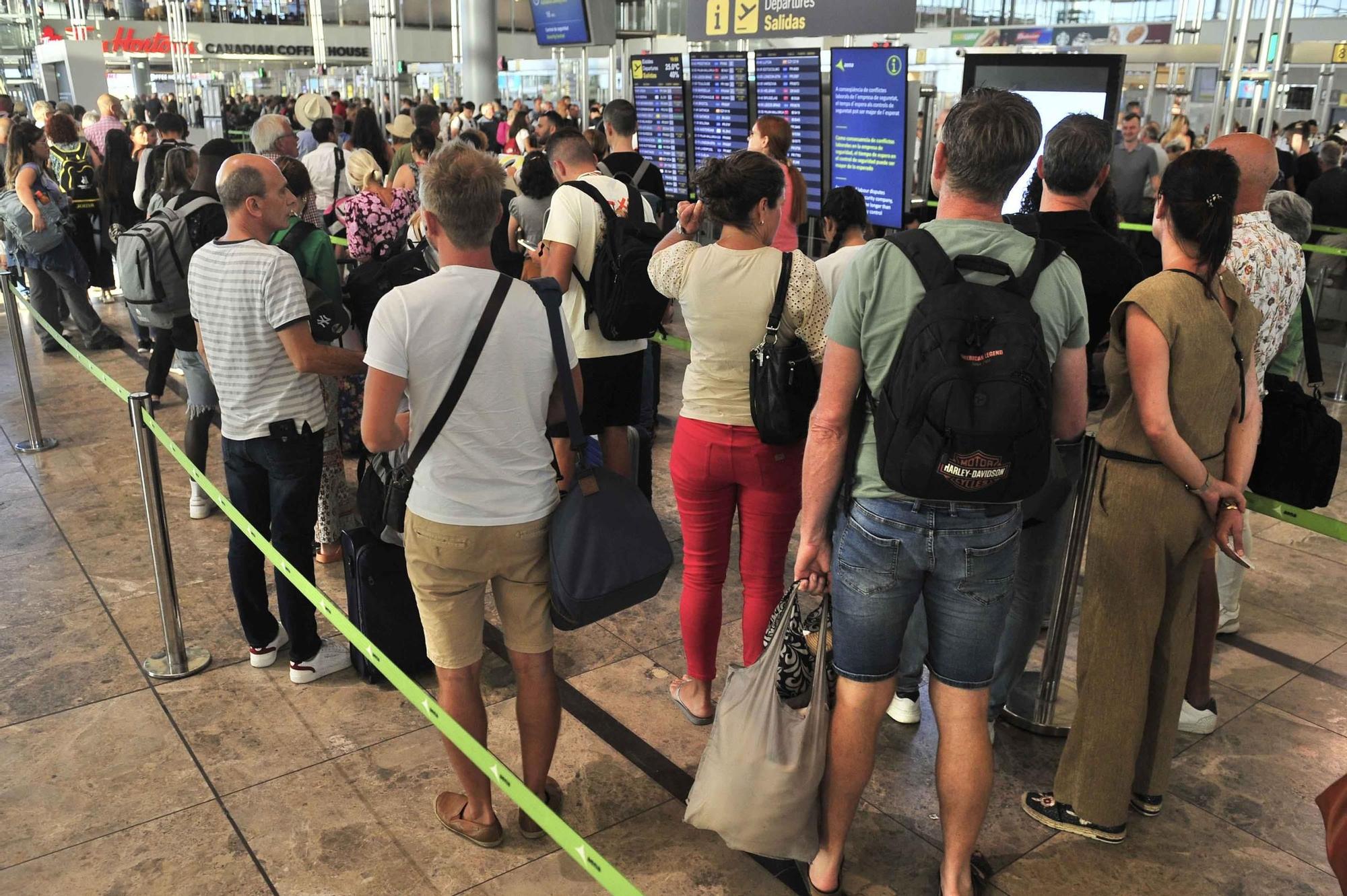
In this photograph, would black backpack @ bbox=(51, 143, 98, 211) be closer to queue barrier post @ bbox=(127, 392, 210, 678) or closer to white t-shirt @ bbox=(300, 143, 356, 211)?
white t-shirt @ bbox=(300, 143, 356, 211)

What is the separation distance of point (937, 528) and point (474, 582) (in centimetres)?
116

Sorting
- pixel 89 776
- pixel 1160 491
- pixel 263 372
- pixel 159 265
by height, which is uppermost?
pixel 159 265

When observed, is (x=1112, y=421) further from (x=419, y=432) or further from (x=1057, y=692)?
(x=419, y=432)

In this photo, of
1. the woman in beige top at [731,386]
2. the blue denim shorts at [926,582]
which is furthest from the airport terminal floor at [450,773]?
the blue denim shorts at [926,582]

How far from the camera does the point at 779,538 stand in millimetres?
3215

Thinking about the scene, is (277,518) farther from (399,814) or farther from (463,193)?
(463,193)

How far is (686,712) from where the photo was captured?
353 centimetres

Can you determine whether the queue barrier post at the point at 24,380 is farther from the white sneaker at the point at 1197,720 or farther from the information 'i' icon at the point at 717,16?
the white sneaker at the point at 1197,720

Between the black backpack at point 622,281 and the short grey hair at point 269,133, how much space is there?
239cm

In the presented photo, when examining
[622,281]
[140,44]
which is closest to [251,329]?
[622,281]

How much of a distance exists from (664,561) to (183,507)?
12.1 feet

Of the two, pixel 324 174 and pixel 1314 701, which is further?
pixel 324 174

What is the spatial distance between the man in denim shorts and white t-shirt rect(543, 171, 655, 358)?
1.96 metres

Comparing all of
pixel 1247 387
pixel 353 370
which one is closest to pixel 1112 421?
pixel 1247 387
